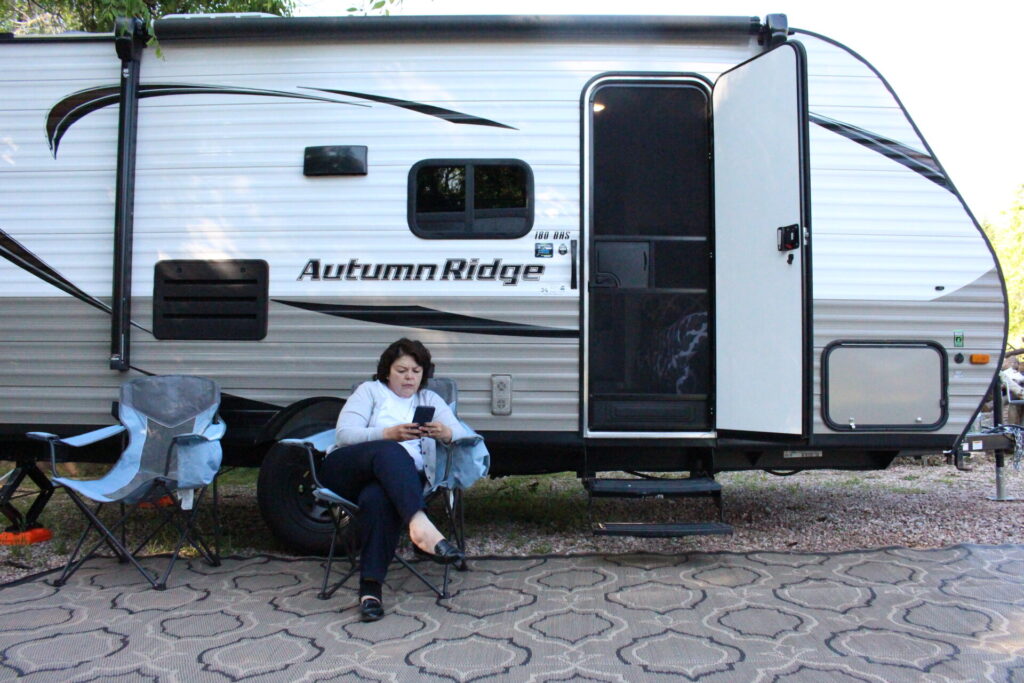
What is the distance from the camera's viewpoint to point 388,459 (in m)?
3.23

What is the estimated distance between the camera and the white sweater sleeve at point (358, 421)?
11.1 ft

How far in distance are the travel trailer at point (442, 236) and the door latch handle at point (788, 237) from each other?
12 cm

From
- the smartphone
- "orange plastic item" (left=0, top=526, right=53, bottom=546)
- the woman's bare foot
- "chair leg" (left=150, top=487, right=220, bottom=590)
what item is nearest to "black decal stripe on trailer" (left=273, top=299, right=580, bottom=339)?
the smartphone

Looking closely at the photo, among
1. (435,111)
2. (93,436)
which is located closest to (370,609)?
(93,436)

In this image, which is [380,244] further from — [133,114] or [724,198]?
[724,198]

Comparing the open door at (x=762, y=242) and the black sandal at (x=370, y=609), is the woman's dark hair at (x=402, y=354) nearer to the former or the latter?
the black sandal at (x=370, y=609)

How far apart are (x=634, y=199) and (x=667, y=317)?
2.35ft

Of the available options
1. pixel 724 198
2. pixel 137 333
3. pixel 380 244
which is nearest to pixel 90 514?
pixel 137 333

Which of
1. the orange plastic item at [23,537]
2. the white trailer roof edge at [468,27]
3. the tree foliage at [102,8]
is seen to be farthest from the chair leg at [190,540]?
the tree foliage at [102,8]

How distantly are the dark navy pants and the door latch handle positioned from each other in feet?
6.31

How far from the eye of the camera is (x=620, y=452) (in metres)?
4.12

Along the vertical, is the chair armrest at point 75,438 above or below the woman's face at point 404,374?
below

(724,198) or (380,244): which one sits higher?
(724,198)

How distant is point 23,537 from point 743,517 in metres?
3.83
